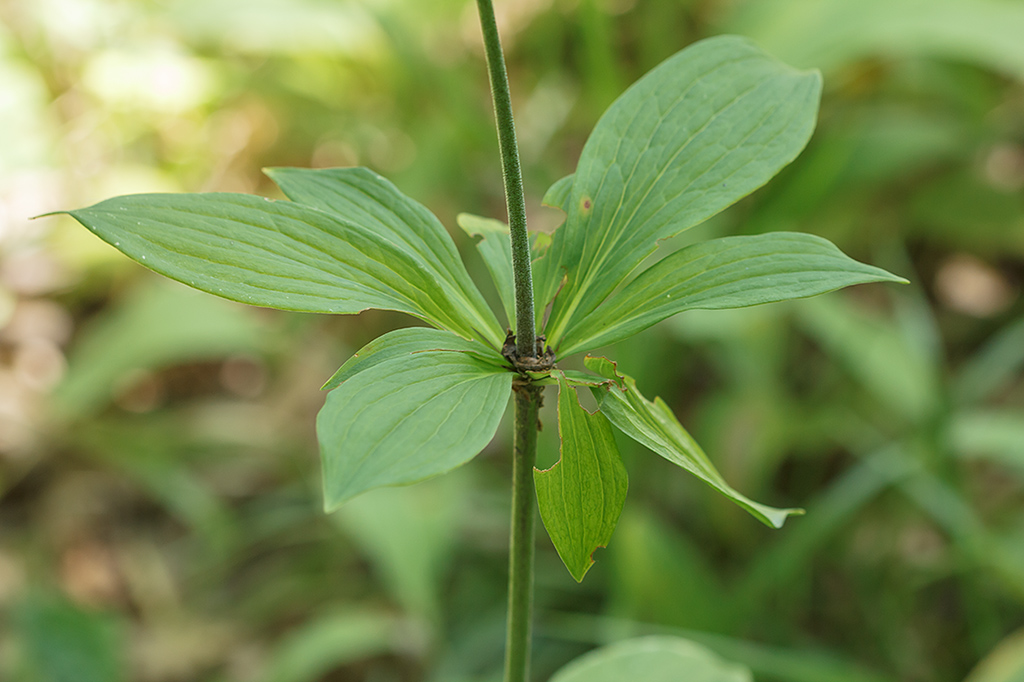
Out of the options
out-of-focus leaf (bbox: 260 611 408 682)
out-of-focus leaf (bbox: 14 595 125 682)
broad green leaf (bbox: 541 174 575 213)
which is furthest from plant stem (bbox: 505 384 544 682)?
out-of-focus leaf (bbox: 14 595 125 682)

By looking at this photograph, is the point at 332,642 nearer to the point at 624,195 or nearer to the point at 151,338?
the point at 151,338

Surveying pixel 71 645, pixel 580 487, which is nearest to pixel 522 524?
pixel 580 487

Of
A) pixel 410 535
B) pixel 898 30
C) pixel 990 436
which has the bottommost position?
pixel 410 535

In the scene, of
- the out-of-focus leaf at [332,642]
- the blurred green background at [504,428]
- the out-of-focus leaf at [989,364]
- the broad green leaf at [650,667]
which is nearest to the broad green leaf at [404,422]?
the broad green leaf at [650,667]

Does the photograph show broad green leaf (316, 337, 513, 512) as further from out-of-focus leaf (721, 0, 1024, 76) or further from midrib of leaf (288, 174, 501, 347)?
out-of-focus leaf (721, 0, 1024, 76)

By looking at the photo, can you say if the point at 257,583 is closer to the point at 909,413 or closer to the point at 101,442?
the point at 101,442

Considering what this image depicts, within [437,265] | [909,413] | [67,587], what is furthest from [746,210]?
[67,587]
